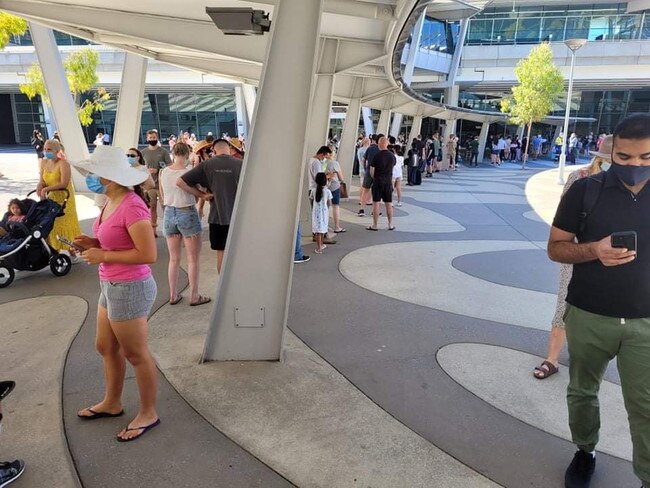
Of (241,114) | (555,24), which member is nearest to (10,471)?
(241,114)

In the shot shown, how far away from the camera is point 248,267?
13.6 feet

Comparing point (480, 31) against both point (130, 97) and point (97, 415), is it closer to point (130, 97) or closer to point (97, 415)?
point (130, 97)

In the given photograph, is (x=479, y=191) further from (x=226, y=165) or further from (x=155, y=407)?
(x=155, y=407)

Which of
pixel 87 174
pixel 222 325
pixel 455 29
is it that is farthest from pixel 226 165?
pixel 455 29

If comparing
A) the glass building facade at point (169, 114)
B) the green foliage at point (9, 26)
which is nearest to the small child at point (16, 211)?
the green foliage at point (9, 26)

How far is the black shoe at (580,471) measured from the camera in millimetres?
2852

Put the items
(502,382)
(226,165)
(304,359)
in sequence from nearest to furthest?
(502,382)
(304,359)
(226,165)

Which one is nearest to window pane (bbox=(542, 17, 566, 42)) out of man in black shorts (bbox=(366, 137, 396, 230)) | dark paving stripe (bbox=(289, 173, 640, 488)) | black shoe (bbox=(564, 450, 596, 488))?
man in black shorts (bbox=(366, 137, 396, 230))

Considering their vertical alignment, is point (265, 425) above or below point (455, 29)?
below

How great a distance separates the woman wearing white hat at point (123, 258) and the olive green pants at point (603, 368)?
2638 mm

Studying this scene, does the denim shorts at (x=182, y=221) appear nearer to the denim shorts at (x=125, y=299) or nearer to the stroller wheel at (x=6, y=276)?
the denim shorts at (x=125, y=299)

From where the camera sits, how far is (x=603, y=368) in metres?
2.77

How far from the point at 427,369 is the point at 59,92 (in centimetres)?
1360

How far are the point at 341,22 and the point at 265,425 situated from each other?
6521 mm
